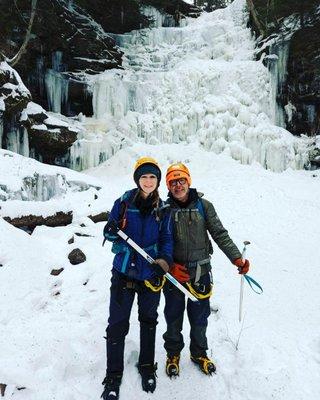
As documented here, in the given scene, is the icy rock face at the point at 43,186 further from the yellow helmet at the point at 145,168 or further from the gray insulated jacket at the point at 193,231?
the gray insulated jacket at the point at 193,231

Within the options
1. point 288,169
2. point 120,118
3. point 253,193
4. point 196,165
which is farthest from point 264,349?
point 120,118

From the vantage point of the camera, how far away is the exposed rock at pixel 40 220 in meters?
6.78

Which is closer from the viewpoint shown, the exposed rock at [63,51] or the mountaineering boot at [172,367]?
the mountaineering boot at [172,367]

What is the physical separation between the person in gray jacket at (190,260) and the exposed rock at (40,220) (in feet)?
14.6

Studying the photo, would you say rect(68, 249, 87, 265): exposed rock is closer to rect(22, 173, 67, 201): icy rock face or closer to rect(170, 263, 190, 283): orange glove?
rect(170, 263, 190, 283): orange glove

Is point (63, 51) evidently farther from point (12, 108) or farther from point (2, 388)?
point (2, 388)

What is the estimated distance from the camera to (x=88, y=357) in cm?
364

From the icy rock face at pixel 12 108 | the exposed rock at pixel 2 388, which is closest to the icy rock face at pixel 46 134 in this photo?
the icy rock face at pixel 12 108

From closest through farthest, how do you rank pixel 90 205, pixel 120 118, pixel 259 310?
pixel 259 310 → pixel 90 205 → pixel 120 118

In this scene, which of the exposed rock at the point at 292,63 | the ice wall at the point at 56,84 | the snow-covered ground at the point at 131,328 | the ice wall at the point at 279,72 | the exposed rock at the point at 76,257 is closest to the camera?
the snow-covered ground at the point at 131,328

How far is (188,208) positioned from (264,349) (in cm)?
211

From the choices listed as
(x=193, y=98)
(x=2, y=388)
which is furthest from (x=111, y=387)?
(x=193, y=98)

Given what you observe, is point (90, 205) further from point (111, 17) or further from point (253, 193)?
point (111, 17)

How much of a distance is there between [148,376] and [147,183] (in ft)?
6.30
